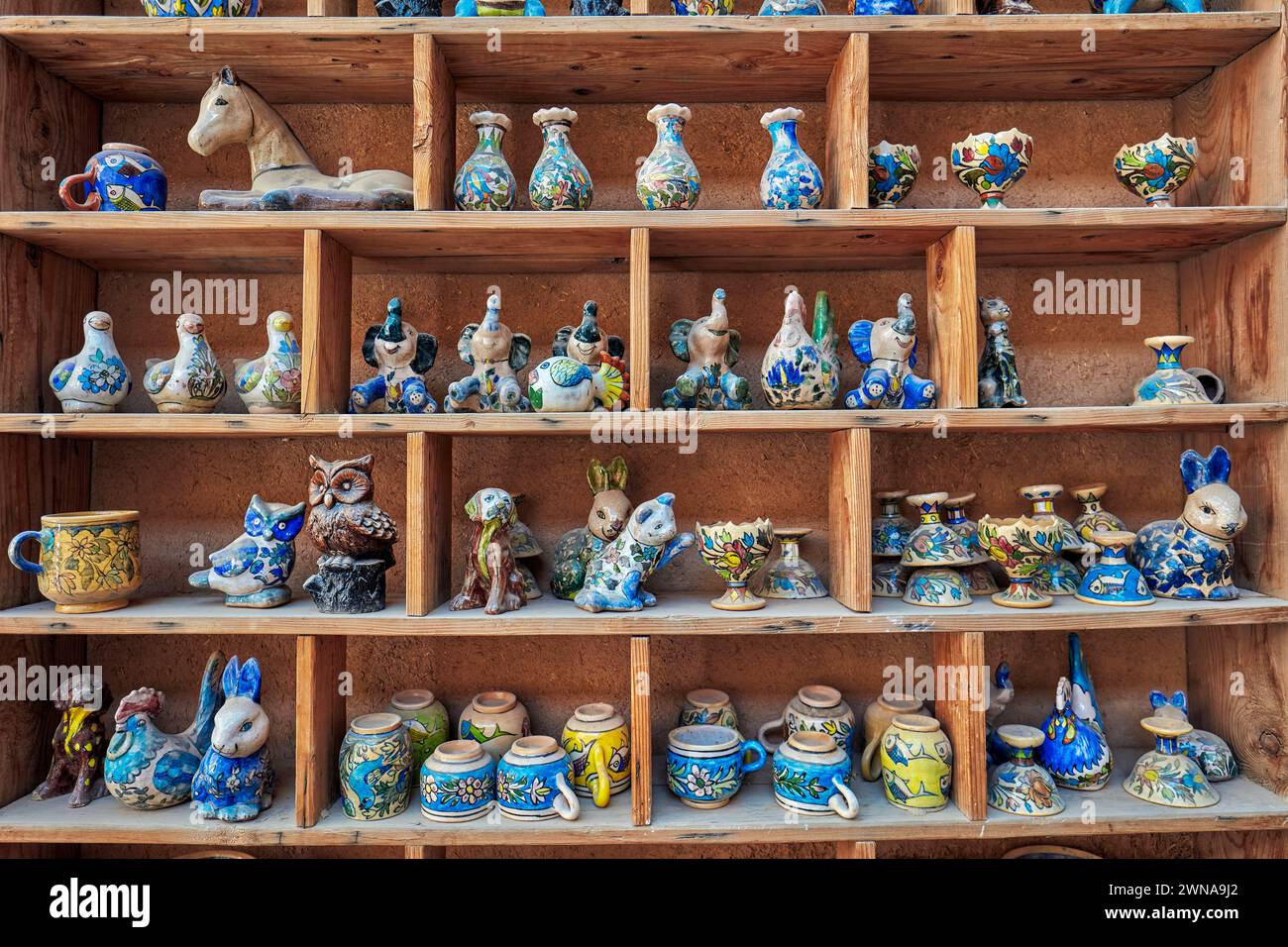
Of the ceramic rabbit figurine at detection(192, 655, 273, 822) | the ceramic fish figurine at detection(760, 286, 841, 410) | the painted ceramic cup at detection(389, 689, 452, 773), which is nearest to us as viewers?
the ceramic rabbit figurine at detection(192, 655, 273, 822)

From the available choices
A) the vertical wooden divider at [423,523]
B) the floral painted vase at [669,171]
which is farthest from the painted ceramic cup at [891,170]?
the vertical wooden divider at [423,523]

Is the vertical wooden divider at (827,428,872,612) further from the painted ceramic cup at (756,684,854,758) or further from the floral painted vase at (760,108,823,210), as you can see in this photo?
the floral painted vase at (760,108,823,210)

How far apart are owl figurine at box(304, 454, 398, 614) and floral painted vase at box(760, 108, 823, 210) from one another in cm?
99

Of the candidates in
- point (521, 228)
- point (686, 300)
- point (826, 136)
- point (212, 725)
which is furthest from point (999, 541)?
point (212, 725)

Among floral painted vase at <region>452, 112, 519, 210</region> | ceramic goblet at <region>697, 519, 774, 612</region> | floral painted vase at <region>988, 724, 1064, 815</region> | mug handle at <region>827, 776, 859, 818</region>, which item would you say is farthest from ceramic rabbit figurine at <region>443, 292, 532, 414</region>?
floral painted vase at <region>988, 724, 1064, 815</region>

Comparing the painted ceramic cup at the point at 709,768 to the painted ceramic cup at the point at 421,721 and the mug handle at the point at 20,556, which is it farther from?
the mug handle at the point at 20,556

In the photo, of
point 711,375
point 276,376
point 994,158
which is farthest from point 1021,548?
point 276,376

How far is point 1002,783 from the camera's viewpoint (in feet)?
4.75

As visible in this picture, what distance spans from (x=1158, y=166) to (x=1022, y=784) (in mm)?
1304

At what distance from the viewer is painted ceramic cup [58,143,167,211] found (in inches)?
58.9

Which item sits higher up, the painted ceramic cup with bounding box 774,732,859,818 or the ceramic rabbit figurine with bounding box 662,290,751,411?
the ceramic rabbit figurine with bounding box 662,290,751,411

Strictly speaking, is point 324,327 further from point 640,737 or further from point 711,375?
point 640,737

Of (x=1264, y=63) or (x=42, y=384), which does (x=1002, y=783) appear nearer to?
(x=1264, y=63)
